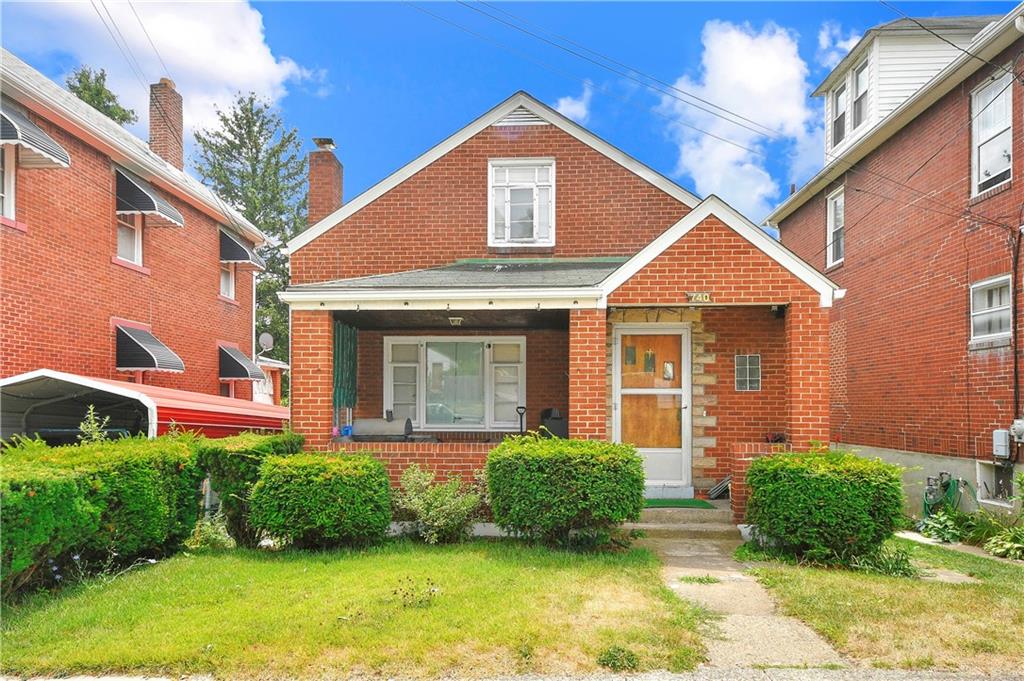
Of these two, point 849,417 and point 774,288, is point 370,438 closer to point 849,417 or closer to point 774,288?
point 774,288

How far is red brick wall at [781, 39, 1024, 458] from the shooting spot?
10.7 meters

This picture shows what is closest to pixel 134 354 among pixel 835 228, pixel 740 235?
pixel 740 235

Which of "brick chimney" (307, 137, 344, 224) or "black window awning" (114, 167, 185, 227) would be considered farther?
"black window awning" (114, 167, 185, 227)

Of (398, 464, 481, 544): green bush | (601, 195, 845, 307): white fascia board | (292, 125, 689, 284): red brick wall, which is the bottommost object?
(398, 464, 481, 544): green bush

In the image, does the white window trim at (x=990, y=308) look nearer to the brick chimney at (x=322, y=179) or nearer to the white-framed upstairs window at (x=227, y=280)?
the brick chimney at (x=322, y=179)

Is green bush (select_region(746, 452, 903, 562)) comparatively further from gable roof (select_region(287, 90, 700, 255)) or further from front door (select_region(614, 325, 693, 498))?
gable roof (select_region(287, 90, 700, 255))

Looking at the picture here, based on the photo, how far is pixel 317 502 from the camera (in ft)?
24.6

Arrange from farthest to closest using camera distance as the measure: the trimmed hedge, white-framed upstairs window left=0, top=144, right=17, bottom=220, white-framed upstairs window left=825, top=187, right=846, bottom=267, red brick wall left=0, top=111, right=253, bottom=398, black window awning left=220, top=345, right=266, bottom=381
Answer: black window awning left=220, top=345, right=266, bottom=381 < white-framed upstairs window left=825, top=187, right=846, bottom=267 < red brick wall left=0, top=111, right=253, bottom=398 < white-framed upstairs window left=0, top=144, right=17, bottom=220 < the trimmed hedge

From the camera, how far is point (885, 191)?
13.8 m

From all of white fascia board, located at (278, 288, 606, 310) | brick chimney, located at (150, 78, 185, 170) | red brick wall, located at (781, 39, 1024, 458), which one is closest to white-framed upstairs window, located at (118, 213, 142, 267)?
brick chimney, located at (150, 78, 185, 170)

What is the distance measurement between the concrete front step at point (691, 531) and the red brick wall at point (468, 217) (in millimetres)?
4652

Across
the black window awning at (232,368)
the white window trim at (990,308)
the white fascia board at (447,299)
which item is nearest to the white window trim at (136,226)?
the black window awning at (232,368)

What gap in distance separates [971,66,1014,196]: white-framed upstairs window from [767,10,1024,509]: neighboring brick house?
0.02 metres

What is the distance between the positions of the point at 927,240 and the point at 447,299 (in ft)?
29.0
